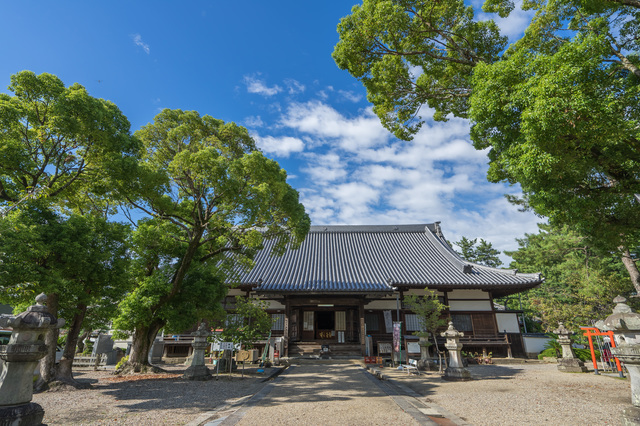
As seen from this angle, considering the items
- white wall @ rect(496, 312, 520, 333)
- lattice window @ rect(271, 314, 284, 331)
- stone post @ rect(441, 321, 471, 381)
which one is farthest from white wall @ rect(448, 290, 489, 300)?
lattice window @ rect(271, 314, 284, 331)

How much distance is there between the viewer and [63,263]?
701 centimetres

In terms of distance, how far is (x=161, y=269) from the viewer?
10570 millimetres

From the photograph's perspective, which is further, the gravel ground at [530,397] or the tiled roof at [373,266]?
the tiled roof at [373,266]

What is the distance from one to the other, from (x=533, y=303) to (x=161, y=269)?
2141 centimetres

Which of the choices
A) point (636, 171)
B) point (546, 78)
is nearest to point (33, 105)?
point (546, 78)

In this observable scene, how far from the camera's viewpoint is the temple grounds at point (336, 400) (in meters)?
4.98

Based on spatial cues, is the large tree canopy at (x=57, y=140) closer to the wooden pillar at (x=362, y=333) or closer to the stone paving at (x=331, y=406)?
the stone paving at (x=331, y=406)

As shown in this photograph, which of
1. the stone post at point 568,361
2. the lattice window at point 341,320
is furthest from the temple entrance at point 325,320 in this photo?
the stone post at point 568,361

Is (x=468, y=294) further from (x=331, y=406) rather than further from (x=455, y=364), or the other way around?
(x=331, y=406)

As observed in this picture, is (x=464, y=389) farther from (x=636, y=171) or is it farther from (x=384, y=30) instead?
(x=384, y=30)

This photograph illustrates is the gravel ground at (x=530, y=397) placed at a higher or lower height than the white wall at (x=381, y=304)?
lower

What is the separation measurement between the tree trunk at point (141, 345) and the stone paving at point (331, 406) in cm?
505

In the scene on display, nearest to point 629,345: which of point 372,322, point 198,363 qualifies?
point 198,363

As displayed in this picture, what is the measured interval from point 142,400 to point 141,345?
15.1ft
